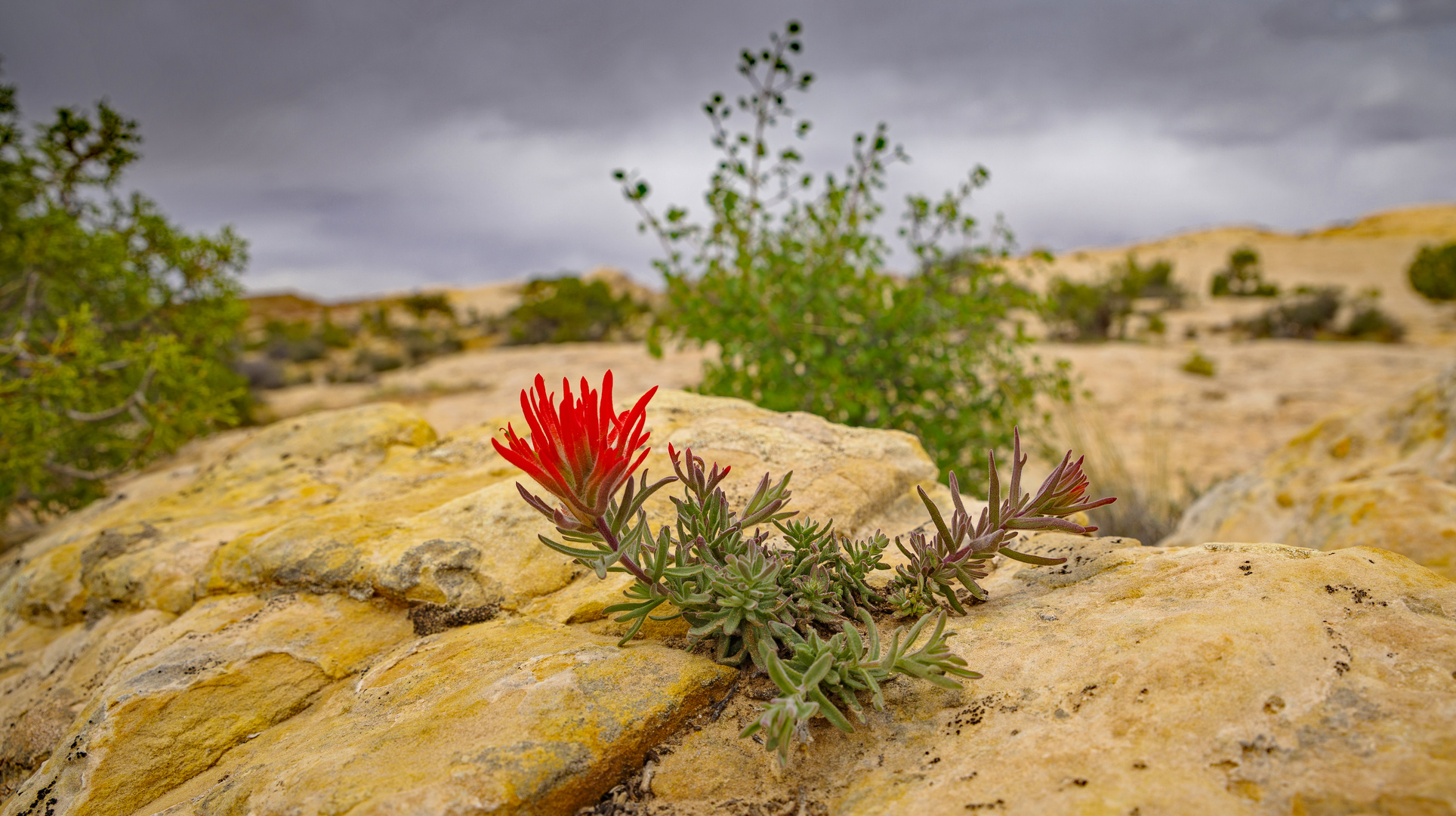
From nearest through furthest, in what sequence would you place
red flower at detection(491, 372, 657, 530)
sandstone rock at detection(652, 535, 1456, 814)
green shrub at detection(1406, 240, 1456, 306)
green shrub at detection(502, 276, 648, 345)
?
sandstone rock at detection(652, 535, 1456, 814) < red flower at detection(491, 372, 657, 530) < green shrub at detection(1406, 240, 1456, 306) < green shrub at detection(502, 276, 648, 345)

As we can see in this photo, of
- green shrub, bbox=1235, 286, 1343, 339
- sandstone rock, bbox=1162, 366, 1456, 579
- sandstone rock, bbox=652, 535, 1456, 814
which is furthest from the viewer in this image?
Answer: green shrub, bbox=1235, 286, 1343, 339

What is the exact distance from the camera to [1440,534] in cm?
249

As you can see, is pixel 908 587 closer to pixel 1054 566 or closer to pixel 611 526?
pixel 1054 566

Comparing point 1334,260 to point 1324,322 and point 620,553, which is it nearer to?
point 1324,322

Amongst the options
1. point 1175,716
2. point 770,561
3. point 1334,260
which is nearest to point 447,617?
point 770,561

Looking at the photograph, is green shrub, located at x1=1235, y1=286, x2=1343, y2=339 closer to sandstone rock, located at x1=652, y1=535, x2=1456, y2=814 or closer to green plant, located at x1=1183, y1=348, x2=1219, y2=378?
green plant, located at x1=1183, y1=348, x2=1219, y2=378

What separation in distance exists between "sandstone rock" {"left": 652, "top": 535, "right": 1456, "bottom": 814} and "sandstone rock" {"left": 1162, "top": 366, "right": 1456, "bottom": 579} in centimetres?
140

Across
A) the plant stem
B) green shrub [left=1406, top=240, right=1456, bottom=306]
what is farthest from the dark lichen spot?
green shrub [left=1406, top=240, right=1456, bottom=306]

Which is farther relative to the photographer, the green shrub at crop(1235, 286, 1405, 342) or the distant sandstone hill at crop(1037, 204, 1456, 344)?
the distant sandstone hill at crop(1037, 204, 1456, 344)

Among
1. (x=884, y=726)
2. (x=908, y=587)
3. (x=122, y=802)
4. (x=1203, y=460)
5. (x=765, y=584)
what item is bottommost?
(x=1203, y=460)

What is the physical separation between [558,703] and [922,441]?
3290 millimetres

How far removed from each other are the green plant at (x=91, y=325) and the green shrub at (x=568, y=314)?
54.6 feet

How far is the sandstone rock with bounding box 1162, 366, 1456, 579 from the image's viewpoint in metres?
2.60

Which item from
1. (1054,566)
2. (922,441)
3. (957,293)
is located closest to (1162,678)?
(1054,566)
